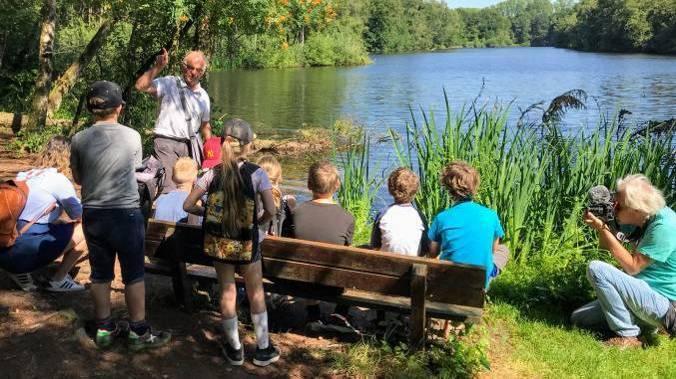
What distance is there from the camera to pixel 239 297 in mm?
4176

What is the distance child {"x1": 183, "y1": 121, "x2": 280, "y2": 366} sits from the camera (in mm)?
3217


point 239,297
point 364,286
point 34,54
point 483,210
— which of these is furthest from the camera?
point 34,54

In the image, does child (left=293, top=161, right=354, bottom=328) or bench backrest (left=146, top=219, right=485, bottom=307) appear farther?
child (left=293, top=161, right=354, bottom=328)

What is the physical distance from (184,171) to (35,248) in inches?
41.9

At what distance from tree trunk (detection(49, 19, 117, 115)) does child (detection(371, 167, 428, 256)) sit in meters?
8.41

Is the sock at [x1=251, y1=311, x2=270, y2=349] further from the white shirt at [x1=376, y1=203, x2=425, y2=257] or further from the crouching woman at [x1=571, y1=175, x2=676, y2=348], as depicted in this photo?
the crouching woman at [x1=571, y1=175, x2=676, y2=348]

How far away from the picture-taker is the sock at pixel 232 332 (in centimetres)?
341

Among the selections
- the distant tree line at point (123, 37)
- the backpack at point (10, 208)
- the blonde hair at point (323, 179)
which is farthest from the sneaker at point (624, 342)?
the distant tree line at point (123, 37)

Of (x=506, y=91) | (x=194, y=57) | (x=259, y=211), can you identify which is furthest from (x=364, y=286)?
(x=506, y=91)

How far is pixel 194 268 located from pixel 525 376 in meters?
2.04

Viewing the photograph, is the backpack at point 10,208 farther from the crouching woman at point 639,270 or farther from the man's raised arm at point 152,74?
the crouching woman at point 639,270

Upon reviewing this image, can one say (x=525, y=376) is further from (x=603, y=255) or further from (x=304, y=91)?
(x=304, y=91)

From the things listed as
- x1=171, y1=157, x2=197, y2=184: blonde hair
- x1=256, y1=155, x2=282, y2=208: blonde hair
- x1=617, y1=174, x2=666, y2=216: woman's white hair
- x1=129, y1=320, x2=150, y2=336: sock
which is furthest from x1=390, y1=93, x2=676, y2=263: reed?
x1=129, y1=320, x2=150, y2=336: sock

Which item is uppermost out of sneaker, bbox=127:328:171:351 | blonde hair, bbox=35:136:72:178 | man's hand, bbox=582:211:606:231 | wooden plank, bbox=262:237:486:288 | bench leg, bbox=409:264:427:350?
blonde hair, bbox=35:136:72:178
